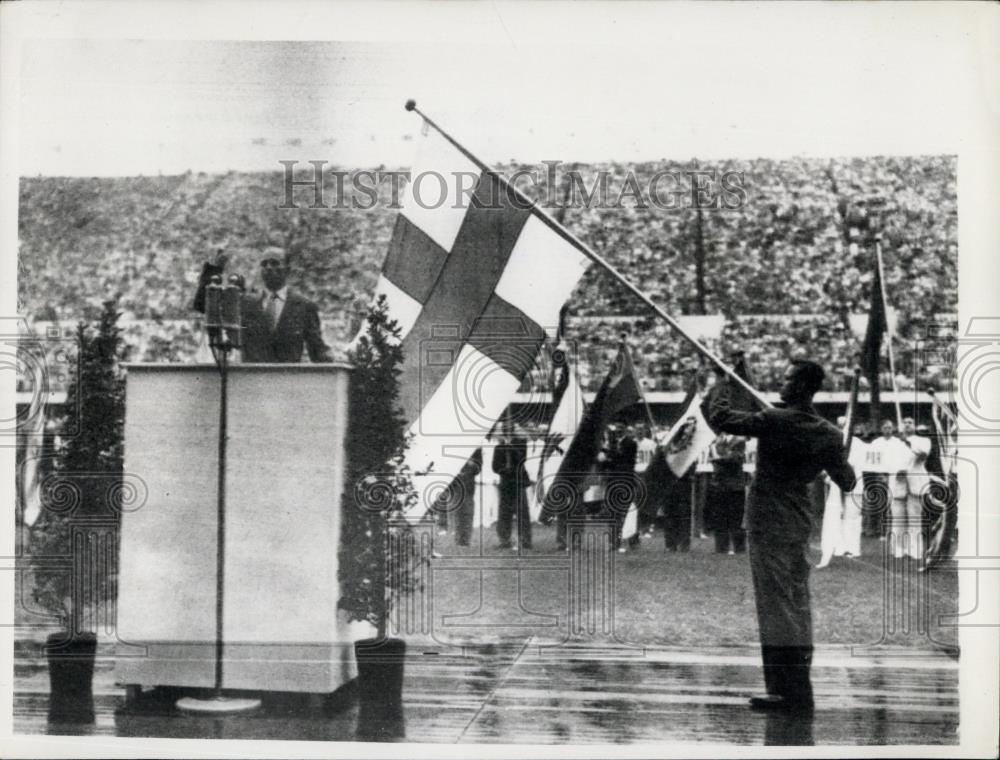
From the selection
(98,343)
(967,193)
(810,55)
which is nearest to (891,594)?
(967,193)

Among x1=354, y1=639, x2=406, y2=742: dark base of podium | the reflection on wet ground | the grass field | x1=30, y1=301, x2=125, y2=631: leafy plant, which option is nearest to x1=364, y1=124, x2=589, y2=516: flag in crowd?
the grass field

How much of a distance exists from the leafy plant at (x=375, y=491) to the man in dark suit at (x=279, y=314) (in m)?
0.25

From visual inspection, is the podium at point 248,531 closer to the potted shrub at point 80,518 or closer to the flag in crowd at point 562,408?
the potted shrub at point 80,518

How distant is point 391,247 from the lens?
4453mm

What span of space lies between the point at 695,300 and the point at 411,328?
4.28ft

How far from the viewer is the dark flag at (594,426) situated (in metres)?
4.34

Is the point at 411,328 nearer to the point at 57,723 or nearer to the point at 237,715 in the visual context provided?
the point at 237,715

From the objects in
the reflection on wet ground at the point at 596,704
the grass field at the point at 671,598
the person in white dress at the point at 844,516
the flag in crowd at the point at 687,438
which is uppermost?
the flag in crowd at the point at 687,438

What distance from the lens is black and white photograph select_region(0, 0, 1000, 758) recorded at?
4.30m

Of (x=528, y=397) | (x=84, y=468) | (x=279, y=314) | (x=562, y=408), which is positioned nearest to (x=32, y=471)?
(x=84, y=468)

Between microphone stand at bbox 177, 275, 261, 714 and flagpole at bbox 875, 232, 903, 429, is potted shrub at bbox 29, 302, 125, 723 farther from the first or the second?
flagpole at bbox 875, 232, 903, 429

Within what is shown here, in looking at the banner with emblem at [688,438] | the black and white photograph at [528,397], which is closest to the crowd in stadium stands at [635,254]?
the black and white photograph at [528,397]

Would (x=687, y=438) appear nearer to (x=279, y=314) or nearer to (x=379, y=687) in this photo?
(x=379, y=687)

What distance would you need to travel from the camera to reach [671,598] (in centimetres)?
437
